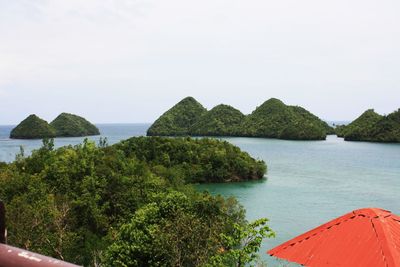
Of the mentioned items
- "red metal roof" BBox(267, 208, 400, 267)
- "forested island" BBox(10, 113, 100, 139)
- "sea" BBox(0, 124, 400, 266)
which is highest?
"forested island" BBox(10, 113, 100, 139)

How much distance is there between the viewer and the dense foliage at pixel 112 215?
1568 centimetres

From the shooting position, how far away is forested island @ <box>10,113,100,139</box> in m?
134

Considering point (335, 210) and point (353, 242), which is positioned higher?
point (353, 242)

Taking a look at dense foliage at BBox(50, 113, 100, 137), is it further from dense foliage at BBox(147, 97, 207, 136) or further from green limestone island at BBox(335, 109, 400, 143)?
green limestone island at BBox(335, 109, 400, 143)

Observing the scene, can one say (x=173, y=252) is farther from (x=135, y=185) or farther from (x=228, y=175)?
(x=228, y=175)

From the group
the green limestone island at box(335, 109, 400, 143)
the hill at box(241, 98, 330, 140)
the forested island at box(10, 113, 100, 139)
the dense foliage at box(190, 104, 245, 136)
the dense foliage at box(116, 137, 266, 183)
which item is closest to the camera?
the dense foliage at box(116, 137, 266, 183)

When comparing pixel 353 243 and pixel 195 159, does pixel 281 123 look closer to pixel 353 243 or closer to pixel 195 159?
pixel 195 159

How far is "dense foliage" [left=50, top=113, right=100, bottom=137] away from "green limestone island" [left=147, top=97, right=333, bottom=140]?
26772mm

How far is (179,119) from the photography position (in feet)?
525

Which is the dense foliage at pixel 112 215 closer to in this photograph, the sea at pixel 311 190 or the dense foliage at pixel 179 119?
the sea at pixel 311 190

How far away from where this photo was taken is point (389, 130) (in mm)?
104688

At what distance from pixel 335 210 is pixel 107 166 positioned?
18820 millimetres

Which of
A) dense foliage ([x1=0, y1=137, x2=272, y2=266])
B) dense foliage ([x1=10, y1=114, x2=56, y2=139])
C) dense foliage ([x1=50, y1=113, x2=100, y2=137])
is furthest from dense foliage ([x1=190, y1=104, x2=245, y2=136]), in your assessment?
dense foliage ([x1=0, y1=137, x2=272, y2=266])

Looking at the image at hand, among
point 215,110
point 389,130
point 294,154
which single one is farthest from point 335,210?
point 215,110
